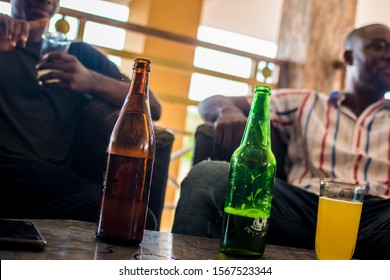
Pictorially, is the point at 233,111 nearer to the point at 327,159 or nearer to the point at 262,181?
the point at 327,159

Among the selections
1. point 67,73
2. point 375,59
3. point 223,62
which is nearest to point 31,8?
point 67,73

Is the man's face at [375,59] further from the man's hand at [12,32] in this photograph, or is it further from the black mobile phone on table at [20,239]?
the black mobile phone on table at [20,239]

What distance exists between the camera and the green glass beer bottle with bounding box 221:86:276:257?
752 millimetres

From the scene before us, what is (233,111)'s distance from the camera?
1450 millimetres

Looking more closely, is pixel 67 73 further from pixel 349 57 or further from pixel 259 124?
pixel 349 57

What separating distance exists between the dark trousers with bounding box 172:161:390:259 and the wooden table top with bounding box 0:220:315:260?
0.89ft

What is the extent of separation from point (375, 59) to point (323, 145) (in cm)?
34

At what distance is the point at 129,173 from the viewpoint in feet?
2.42

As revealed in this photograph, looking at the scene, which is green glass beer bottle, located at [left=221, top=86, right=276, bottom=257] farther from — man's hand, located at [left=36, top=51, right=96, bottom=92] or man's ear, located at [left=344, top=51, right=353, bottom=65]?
man's ear, located at [left=344, top=51, right=353, bottom=65]

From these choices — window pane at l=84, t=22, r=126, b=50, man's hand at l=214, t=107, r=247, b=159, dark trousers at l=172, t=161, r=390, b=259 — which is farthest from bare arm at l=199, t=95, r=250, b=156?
window pane at l=84, t=22, r=126, b=50

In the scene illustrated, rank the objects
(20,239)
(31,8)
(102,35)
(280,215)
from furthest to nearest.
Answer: (102,35) → (31,8) → (280,215) → (20,239)

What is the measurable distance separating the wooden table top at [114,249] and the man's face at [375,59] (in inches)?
35.5

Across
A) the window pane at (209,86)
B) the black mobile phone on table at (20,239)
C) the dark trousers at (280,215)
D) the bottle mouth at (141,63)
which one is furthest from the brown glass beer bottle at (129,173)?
the window pane at (209,86)

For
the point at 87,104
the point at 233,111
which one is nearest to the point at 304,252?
the point at 233,111
